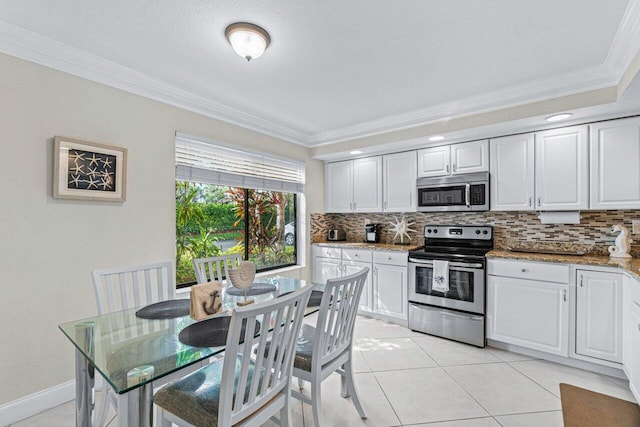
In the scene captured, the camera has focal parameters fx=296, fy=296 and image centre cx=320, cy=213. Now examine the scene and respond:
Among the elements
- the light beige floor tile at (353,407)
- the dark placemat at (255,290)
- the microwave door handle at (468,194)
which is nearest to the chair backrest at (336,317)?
the light beige floor tile at (353,407)

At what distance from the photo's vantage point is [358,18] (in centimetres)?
178

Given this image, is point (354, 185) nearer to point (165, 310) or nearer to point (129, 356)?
point (165, 310)

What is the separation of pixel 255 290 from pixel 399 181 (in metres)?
2.53

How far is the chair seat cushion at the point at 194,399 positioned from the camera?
129 centimetres

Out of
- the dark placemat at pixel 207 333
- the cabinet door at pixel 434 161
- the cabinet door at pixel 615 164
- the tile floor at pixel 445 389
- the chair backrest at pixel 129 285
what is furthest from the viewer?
the cabinet door at pixel 434 161

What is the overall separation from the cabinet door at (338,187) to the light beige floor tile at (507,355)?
94.8 inches

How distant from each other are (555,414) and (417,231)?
240cm

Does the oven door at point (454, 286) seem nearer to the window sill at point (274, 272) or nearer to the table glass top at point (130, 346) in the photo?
the window sill at point (274, 272)

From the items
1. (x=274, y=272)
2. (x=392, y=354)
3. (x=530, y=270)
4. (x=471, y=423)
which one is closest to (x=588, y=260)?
(x=530, y=270)

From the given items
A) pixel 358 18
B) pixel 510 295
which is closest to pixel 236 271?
pixel 358 18

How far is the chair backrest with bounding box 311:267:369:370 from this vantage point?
162 cm

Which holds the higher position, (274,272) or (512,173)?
(512,173)

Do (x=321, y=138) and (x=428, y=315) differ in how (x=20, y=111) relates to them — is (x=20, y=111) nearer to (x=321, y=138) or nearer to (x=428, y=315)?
(x=321, y=138)

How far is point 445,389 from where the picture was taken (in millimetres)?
2326
